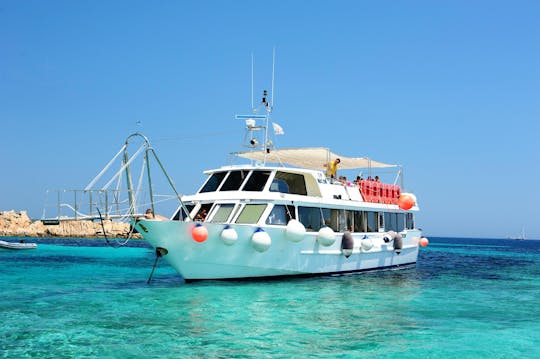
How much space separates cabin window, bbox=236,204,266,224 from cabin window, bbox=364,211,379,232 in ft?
22.2

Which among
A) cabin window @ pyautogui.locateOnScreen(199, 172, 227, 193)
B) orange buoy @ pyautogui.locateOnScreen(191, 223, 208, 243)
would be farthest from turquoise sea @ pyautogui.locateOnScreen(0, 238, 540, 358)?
cabin window @ pyautogui.locateOnScreen(199, 172, 227, 193)

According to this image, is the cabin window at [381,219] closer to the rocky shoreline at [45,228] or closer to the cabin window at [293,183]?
the cabin window at [293,183]

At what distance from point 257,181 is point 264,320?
7303 millimetres

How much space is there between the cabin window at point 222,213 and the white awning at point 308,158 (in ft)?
10.2

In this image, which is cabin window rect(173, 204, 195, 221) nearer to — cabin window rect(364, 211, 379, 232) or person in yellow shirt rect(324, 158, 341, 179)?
person in yellow shirt rect(324, 158, 341, 179)

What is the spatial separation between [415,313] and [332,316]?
220 cm

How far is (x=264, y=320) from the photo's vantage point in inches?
432

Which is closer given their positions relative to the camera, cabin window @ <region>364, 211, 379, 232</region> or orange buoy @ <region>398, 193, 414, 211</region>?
orange buoy @ <region>398, 193, 414, 211</region>

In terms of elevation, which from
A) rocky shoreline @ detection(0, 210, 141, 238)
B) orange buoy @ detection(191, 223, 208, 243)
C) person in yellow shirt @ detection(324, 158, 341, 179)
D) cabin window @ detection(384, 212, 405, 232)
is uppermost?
person in yellow shirt @ detection(324, 158, 341, 179)

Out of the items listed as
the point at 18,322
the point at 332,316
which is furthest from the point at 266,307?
the point at 18,322

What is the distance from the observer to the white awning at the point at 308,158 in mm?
20625

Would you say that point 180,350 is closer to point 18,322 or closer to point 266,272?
point 18,322

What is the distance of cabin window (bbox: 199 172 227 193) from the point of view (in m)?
18.6

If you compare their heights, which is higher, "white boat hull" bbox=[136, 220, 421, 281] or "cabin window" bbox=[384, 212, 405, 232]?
"cabin window" bbox=[384, 212, 405, 232]
